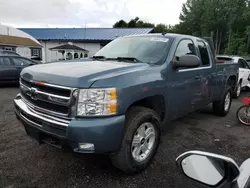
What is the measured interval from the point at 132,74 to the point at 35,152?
2.08 metres

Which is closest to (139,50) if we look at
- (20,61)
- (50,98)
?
(50,98)

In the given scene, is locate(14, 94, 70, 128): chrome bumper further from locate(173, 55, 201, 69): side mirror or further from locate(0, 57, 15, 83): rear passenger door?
locate(0, 57, 15, 83): rear passenger door

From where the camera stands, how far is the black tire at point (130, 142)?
273 cm

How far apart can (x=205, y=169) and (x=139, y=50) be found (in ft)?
9.21

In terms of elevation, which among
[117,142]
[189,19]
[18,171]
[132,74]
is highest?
[189,19]

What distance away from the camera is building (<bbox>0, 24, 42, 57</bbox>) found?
26.3 m

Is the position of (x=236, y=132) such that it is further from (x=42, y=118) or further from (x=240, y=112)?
(x=42, y=118)

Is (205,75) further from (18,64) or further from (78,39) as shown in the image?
(78,39)

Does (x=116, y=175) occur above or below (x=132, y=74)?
below

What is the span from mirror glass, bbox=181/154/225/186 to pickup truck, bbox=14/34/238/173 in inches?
50.9

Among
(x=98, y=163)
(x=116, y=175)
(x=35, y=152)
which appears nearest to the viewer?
(x=116, y=175)

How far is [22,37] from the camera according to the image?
3012 cm

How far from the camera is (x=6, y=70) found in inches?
396

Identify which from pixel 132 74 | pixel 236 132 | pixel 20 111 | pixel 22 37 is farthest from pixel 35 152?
pixel 22 37
